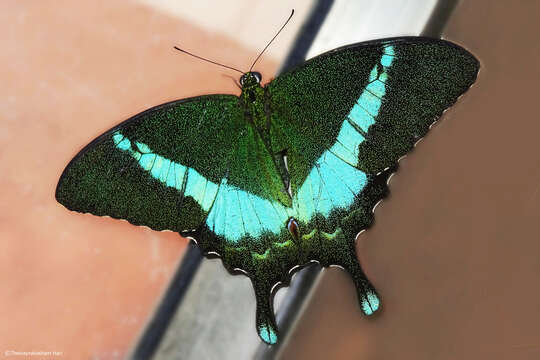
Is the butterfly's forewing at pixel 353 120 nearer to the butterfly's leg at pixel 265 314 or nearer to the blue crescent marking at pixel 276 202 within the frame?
the blue crescent marking at pixel 276 202

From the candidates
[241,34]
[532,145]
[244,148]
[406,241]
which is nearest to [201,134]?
[244,148]

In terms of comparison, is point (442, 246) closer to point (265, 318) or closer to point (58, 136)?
point (265, 318)

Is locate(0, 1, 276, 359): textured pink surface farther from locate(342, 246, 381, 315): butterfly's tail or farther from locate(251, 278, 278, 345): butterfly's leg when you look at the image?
locate(342, 246, 381, 315): butterfly's tail

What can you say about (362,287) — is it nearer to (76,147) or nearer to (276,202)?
(276,202)

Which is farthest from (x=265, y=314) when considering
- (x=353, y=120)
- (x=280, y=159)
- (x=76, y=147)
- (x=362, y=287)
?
(x=76, y=147)

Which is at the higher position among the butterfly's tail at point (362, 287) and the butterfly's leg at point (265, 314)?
the butterfly's tail at point (362, 287)

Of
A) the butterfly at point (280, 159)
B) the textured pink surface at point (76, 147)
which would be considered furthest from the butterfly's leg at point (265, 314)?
the textured pink surface at point (76, 147)

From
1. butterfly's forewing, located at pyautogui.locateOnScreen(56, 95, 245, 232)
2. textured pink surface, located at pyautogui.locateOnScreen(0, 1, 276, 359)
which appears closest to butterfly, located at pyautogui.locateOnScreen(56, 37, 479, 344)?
butterfly's forewing, located at pyautogui.locateOnScreen(56, 95, 245, 232)
